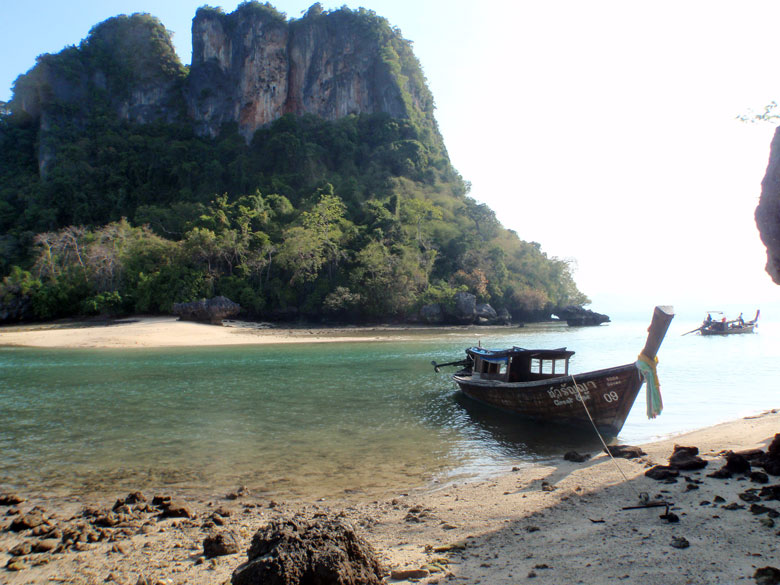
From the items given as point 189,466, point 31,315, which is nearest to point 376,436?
point 189,466

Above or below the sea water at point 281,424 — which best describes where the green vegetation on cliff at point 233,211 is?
above

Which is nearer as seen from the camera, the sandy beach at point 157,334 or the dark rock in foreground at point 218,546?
the dark rock in foreground at point 218,546

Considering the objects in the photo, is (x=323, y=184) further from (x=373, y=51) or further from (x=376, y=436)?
(x=376, y=436)

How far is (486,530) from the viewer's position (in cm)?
541

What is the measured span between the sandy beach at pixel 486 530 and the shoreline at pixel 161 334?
27.5m

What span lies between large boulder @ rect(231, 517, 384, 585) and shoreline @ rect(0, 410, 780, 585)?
21.2 inches

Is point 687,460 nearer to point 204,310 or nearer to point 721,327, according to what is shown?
point 204,310

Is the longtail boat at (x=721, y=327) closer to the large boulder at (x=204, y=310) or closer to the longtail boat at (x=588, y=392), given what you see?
the longtail boat at (x=588, y=392)

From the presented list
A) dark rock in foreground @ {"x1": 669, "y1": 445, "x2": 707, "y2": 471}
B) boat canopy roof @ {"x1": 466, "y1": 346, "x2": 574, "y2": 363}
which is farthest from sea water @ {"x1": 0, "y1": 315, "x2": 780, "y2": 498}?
dark rock in foreground @ {"x1": 669, "y1": 445, "x2": 707, "y2": 471}

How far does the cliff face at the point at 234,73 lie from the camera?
7581 cm

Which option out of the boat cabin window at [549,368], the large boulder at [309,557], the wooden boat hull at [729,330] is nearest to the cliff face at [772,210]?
the large boulder at [309,557]

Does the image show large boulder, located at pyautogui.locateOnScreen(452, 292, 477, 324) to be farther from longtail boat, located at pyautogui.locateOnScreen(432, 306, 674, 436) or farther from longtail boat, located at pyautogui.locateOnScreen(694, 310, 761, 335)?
longtail boat, located at pyautogui.locateOnScreen(432, 306, 674, 436)

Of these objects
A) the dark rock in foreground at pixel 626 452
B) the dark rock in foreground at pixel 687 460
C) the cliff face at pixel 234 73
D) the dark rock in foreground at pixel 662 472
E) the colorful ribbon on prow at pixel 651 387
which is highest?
the cliff face at pixel 234 73

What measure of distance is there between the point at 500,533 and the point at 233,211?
5526 cm
